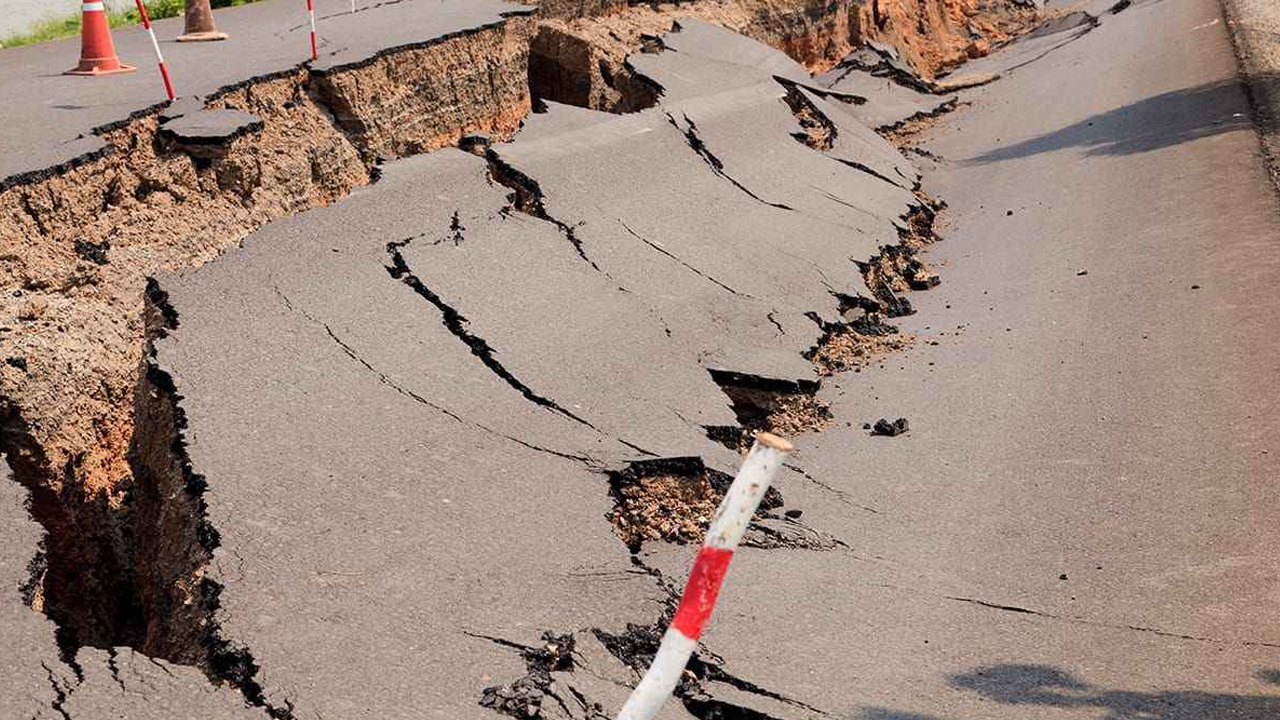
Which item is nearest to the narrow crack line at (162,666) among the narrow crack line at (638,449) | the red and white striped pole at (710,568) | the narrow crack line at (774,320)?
the red and white striped pole at (710,568)

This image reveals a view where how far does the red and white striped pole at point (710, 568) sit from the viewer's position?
3.01m

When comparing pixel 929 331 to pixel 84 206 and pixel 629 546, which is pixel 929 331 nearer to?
pixel 629 546

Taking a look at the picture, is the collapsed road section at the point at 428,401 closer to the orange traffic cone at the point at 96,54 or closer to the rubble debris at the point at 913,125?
the orange traffic cone at the point at 96,54

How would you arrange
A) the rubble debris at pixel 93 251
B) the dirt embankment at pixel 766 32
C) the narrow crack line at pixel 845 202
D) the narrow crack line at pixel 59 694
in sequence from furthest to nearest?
1. the dirt embankment at pixel 766 32
2. the narrow crack line at pixel 845 202
3. the rubble debris at pixel 93 251
4. the narrow crack line at pixel 59 694

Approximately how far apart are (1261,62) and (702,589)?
57.3 ft

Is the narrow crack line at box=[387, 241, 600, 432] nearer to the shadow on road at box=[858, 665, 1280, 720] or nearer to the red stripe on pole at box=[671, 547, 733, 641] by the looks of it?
the shadow on road at box=[858, 665, 1280, 720]

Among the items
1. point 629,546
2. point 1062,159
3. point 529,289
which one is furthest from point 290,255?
point 1062,159

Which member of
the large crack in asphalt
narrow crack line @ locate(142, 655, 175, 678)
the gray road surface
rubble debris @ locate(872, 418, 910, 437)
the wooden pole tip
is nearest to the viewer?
the wooden pole tip

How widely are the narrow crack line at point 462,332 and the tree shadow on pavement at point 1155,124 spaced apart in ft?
30.0

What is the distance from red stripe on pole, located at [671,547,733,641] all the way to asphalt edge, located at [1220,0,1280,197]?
385 inches

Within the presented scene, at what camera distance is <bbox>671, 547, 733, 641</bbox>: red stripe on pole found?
3.17 meters

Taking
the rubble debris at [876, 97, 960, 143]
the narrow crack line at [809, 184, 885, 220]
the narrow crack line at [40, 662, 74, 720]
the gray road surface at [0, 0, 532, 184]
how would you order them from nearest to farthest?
1. the narrow crack line at [40, 662, 74, 720]
2. the gray road surface at [0, 0, 532, 184]
3. the narrow crack line at [809, 184, 885, 220]
4. the rubble debris at [876, 97, 960, 143]

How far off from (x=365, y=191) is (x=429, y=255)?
2.95 ft

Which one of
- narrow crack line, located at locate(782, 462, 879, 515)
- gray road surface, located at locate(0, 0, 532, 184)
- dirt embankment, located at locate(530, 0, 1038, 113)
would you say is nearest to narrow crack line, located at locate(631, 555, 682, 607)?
narrow crack line, located at locate(782, 462, 879, 515)
